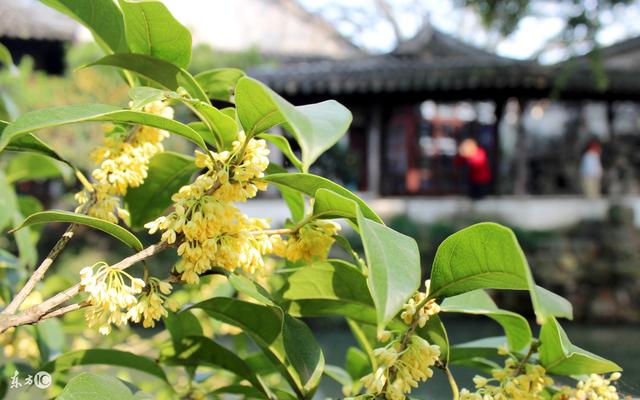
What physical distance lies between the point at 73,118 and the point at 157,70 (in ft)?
0.53

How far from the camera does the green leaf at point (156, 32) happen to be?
0.56m

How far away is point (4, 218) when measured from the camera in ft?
2.83

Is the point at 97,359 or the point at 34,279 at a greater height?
the point at 34,279

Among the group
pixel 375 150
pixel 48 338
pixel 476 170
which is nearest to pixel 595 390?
pixel 48 338

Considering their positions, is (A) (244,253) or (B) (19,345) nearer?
(A) (244,253)

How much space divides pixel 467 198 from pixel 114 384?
7.73 meters

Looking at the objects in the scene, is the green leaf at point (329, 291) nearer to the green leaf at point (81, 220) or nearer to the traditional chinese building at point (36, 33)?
the green leaf at point (81, 220)

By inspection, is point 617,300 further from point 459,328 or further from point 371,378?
point 371,378

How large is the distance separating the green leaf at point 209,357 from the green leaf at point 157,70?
283 millimetres

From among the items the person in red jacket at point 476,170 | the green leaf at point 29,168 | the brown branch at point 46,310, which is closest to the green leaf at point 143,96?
the brown branch at point 46,310

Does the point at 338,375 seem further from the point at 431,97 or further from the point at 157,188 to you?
the point at 431,97

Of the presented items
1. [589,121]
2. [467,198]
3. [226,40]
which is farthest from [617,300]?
[226,40]

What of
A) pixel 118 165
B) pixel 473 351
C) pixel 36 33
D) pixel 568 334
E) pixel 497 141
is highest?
pixel 36 33

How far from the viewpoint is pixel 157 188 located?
73 cm
